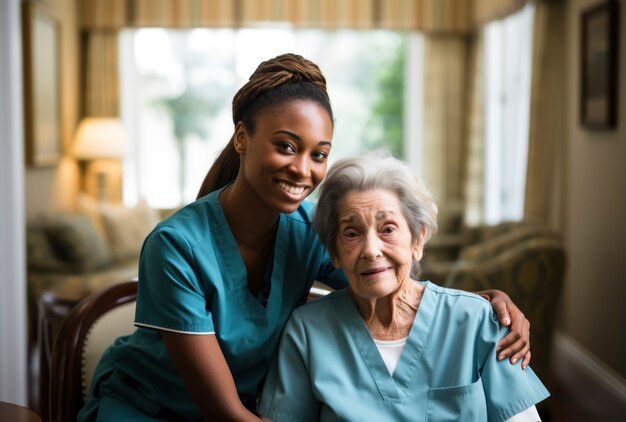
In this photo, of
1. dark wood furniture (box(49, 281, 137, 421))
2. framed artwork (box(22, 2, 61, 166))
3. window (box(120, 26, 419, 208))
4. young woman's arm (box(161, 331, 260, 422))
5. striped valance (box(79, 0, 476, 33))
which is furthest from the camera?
window (box(120, 26, 419, 208))

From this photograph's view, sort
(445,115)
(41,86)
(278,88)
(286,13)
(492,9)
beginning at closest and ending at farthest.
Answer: (278,88) → (41,86) → (492,9) → (286,13) → (445,115)

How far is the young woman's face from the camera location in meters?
1.59

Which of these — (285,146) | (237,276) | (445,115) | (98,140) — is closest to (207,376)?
(237,276)

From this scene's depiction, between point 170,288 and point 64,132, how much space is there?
18.0ft

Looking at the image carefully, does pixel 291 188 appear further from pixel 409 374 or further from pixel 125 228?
pixel 125 228

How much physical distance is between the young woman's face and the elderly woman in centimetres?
8

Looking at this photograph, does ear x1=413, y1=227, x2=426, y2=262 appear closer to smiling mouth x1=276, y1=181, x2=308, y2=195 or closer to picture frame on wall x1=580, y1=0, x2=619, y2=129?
smiling mouth x1=276, y1=181, x2=308, y2=195

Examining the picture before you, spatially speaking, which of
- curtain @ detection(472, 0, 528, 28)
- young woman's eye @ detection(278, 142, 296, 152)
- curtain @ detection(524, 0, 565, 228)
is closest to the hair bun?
young woman's eye @ detection(278, 142, 296, 152)

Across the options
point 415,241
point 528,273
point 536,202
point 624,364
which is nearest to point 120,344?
point 415,241

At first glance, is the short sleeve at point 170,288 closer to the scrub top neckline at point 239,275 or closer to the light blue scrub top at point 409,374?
the scrub top neckline at point 239,275

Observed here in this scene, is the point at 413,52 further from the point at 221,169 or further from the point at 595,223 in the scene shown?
the point at 221,169

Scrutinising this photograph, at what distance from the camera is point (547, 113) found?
511cm

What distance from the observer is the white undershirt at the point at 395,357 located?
1556 millimetres

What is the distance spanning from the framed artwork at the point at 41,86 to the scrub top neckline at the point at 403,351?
4.48 meters
